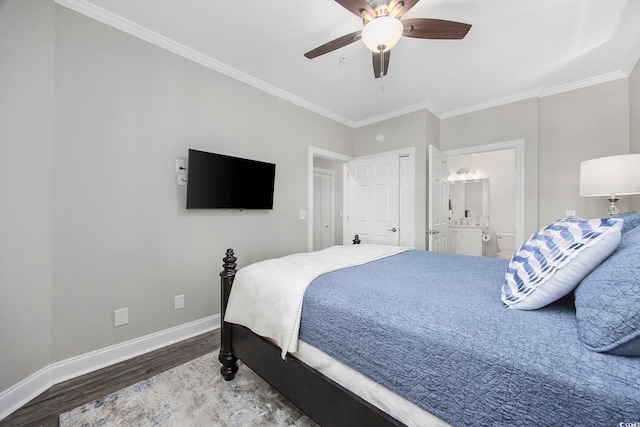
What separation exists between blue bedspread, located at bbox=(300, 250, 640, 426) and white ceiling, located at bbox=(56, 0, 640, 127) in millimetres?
2022

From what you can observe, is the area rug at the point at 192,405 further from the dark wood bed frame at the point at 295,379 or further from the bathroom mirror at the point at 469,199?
the bathroom mirror at the point at 469,199

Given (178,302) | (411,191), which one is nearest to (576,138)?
(411,191)

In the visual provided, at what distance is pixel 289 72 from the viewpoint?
9.00 feet

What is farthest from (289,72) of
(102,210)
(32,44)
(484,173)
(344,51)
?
(484,173)

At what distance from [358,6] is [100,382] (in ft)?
9.86

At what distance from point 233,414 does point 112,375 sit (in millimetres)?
1042

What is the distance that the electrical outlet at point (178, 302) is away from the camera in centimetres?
228

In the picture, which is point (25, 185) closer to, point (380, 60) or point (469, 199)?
point (380, 60)

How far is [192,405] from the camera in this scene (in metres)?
1.51

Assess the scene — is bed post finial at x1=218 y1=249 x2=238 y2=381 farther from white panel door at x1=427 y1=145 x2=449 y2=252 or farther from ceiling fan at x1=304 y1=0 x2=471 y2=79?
white panel door at x1=427 y1=145 x2=449 y2=252

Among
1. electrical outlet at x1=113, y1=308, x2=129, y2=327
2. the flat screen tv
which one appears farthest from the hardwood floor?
the flat screen tv

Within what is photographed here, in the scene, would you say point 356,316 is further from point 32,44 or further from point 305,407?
point 32,44

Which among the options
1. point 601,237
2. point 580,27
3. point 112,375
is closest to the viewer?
point 601,237

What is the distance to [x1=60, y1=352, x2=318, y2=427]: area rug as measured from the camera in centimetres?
140
